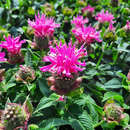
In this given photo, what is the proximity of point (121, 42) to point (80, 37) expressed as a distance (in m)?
0.59

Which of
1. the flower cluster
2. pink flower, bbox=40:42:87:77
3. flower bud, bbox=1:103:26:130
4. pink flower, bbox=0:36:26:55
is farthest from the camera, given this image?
pink flower, bbox=0:36:26:55

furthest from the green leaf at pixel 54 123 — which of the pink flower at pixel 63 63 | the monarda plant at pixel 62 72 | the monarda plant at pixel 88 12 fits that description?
the monarda plant at pixel 88 12

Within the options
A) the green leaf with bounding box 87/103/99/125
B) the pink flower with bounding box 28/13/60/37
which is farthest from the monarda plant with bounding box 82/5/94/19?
the green leaf with bounding box 87/103/99/125

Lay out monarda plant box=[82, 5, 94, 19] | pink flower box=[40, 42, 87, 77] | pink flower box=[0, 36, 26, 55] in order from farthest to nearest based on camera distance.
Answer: monarda plant box=[82, 5, 94, 19] → pink flower box=[0, 36, 26, 55] → pink flower box=[40, 42, 87, 77]

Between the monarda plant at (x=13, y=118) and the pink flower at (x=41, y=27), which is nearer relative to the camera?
the monarda plant at (x=13, y=118)

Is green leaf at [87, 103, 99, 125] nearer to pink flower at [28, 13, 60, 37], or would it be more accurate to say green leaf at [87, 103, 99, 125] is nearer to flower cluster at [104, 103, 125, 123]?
flower cluster at [104, 103, 125, 123]

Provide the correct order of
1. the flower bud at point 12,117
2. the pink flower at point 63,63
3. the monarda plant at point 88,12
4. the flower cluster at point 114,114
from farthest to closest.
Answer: the monarda plant at point 88,12
the flower cluster at point 114,114
the pink flower at point 63,63
the flower bud at point 12,117

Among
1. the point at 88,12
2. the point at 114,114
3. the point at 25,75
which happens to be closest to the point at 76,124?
the point at 114,114

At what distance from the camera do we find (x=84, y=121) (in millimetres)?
1368

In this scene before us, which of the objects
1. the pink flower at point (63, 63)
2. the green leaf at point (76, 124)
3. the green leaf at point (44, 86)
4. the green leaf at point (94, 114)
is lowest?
the green leaf at point (94, 114)

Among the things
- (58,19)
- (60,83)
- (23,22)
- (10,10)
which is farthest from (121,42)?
(10,10)

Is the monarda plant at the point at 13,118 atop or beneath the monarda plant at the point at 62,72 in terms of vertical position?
beneath

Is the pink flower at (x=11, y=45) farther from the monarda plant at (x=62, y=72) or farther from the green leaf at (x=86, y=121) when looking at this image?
the green leaf at (x=86, y=121)

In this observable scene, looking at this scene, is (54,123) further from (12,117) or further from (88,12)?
(88,12)
